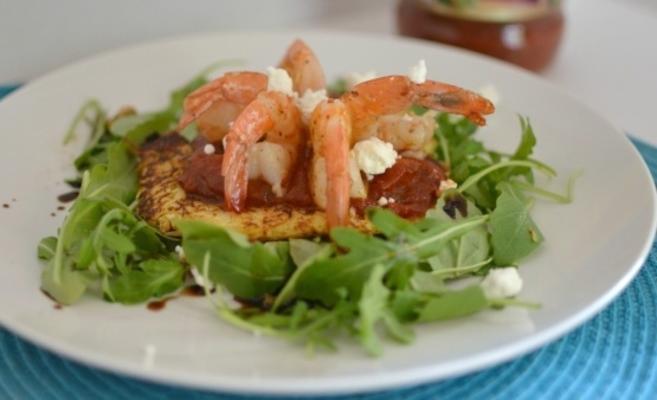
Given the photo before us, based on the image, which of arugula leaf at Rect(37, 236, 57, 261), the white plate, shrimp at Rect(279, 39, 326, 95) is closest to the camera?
the white plate

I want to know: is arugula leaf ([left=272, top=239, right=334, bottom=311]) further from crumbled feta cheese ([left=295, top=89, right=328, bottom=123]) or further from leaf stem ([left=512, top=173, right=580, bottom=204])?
leaf stem ([left=512, top=173, right=580, bottom=204])

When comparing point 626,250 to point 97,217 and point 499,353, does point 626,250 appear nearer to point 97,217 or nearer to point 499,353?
point 499,353

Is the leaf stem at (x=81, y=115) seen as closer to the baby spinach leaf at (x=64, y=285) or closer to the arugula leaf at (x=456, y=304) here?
the baby spinach leaf at (x=64, y=285)

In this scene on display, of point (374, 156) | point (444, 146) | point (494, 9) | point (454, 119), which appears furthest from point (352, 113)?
point (494, 9)

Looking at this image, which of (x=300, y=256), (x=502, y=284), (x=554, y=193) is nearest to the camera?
(x=502, y=284)

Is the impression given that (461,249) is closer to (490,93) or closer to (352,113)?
(352,113)

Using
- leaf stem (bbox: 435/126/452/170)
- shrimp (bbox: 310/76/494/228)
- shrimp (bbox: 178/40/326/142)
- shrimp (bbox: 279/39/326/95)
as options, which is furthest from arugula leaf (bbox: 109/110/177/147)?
leaf stem (bbox: 435/126/452/170)
